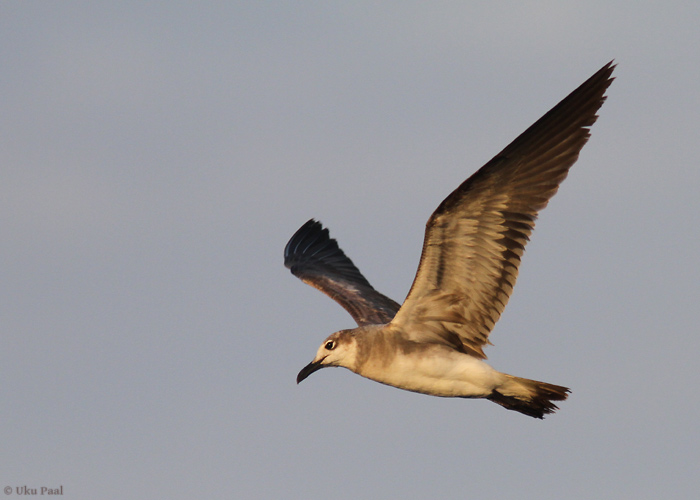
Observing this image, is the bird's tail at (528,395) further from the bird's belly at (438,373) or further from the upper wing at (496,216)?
the upper wing at (496,216)

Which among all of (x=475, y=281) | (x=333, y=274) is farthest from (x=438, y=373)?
(x=333, y=274)

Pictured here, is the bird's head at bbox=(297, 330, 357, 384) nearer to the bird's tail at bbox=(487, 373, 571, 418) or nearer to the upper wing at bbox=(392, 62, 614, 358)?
the upper wing at bbox=(392, 62, 614, 358)

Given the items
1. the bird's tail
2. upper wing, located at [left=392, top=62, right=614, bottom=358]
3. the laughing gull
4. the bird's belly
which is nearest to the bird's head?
the laughing gull

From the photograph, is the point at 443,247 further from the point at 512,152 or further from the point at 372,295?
the point at 372,295

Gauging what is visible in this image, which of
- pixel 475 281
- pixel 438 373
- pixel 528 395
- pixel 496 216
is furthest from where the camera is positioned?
pixel 528 395

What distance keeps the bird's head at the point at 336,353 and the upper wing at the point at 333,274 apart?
1844 mm

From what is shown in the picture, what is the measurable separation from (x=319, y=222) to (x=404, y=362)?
7392mm

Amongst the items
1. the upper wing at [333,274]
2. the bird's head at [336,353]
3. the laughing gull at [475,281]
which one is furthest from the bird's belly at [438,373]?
the upper wing at [333,274]

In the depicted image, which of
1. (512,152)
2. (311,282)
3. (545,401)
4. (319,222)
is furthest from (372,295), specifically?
(512,152)

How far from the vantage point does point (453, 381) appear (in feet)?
39.9

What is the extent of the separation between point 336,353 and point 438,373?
1.22 metres

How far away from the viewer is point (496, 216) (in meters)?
11.4

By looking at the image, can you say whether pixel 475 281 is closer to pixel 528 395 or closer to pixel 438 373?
pixel 438 373

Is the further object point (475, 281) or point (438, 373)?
point (438, 373)
